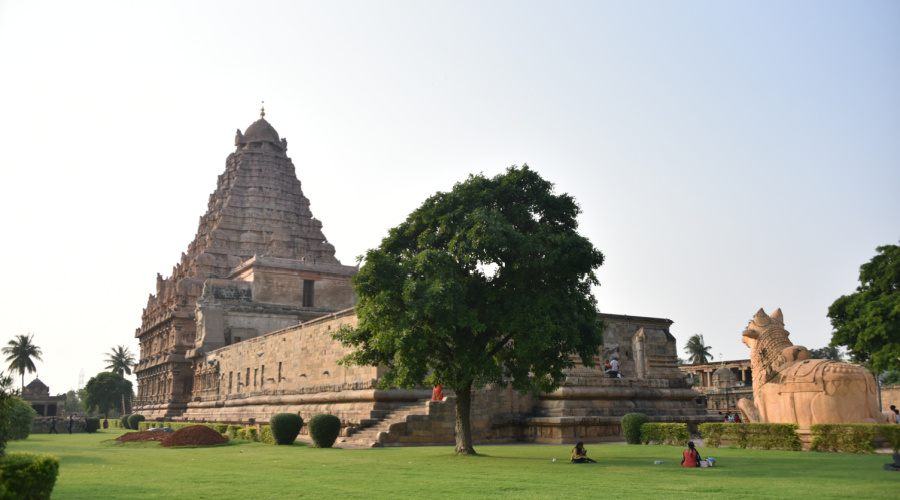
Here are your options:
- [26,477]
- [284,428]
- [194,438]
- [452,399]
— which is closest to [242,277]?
[194,438]

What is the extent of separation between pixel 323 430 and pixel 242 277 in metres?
30.0

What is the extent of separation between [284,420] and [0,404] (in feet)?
39.7

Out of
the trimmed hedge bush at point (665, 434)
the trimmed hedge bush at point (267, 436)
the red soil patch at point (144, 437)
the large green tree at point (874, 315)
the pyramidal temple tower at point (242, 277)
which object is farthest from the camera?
the pyramidal temple tower at point (242, 277)

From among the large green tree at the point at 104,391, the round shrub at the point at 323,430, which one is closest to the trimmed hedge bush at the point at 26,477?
the round shrub at the point at 323,430

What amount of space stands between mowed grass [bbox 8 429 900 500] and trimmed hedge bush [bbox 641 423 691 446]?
1.22m

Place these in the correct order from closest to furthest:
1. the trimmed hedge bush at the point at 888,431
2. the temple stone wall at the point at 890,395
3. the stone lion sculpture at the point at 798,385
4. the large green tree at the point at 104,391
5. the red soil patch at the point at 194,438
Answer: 1. the trimmed hedge bush at the point at 888,431
2. the stone lion sculpture at the point at 798,385
3. the red soil patch at the point at 194,438
4. the temple stone wall at the point at 890,395
5. the large green tree at the point at 104,391

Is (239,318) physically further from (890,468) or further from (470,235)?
(890,468)

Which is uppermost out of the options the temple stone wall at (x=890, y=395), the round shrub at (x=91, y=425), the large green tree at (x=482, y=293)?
the large green tree at (x=482, y=293)

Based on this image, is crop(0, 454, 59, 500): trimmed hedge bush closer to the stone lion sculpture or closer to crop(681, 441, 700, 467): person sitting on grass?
crop(681, 441, 700, 467): person sitting on grass

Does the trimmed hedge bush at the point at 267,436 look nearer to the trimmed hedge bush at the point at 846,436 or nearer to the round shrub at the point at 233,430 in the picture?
the round shrub at the point at 233,430

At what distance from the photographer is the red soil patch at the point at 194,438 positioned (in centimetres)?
2041

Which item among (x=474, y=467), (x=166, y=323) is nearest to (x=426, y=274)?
(x=474, y=467)

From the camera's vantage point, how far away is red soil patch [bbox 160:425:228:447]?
803 inches

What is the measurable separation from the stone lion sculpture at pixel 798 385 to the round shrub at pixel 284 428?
38.4 feet
